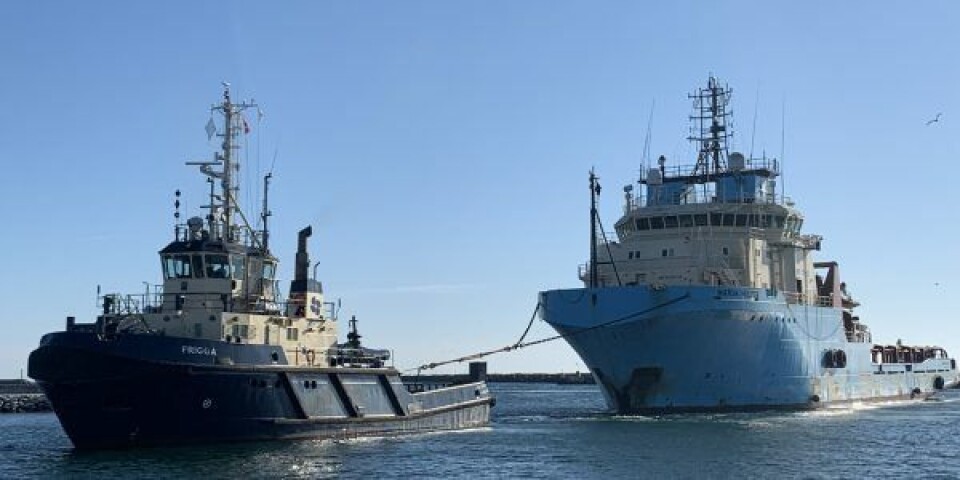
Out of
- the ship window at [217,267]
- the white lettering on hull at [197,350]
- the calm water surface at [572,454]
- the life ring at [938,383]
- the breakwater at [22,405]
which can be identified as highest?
the ship window at [217,267]

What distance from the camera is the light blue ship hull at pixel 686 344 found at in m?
42.5

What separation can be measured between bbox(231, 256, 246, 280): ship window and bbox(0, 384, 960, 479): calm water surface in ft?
17.8

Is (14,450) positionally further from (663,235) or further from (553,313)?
(663,235)

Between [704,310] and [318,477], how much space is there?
21.8 metres

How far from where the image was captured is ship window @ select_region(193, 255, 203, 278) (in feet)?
107

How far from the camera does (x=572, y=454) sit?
30.7 meters

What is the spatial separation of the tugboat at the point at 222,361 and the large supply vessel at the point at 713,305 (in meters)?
8.76

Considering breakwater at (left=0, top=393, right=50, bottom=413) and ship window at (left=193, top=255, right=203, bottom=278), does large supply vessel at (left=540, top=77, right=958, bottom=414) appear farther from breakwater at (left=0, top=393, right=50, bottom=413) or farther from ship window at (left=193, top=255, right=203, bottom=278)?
breakwater at (left=0, top=393, right=50, bottom=413)

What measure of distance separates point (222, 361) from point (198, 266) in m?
4.31

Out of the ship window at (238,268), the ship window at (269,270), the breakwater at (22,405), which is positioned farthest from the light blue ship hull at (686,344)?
the breakwater at (22,405)

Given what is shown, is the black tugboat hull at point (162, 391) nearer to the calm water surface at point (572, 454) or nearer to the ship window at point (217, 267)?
the calm water surface at point (572, 454)

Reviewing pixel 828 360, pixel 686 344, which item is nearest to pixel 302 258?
pixel 686 344

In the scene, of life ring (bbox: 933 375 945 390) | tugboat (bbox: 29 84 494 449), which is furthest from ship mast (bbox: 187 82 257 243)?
life ring (bbox: 933 375 945 390)

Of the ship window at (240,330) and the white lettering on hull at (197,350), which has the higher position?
the ship window at (240,330)
